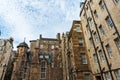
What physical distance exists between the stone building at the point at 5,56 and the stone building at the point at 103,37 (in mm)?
26408

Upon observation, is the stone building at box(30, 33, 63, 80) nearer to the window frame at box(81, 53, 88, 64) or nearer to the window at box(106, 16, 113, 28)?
the window frame at box(81, 53, 88, 64)

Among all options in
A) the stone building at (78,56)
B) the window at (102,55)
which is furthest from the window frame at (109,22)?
the stone building at (78,56)

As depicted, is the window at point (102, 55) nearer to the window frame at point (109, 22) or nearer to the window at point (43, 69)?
the window frame at point (109, 22)

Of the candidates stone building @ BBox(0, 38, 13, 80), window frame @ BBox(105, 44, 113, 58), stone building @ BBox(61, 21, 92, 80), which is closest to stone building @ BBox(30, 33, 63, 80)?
stone building @ BBox(0, 38, 13, 80)

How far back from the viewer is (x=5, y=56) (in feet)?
128

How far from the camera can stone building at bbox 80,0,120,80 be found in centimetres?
1376

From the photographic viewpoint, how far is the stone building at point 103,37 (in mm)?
13758

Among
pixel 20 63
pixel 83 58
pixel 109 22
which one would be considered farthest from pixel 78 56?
pixel 20 63

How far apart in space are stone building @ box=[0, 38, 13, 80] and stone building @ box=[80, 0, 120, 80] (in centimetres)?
2641

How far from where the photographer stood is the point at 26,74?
31.6 meters

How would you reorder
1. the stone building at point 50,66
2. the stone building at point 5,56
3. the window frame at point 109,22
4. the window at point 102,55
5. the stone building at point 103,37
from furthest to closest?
the stone building at point 5,56, the stone building at point 50,66, the window at point 102,55, the window frame at point 109,22, the stone building at point 103,37

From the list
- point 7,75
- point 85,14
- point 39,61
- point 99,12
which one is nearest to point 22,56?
point 39,61

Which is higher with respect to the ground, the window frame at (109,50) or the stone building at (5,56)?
the stone building at (5,56)

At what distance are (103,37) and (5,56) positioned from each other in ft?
106
